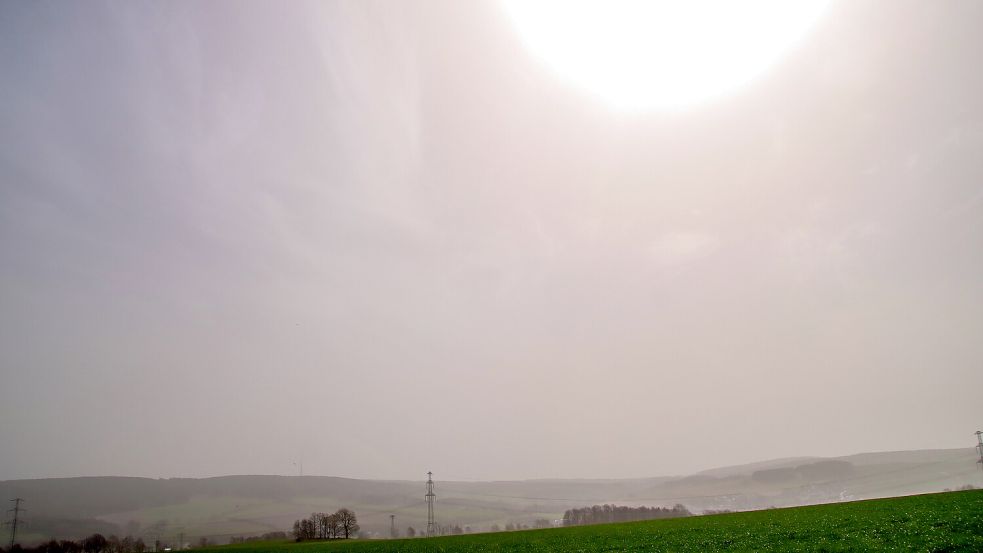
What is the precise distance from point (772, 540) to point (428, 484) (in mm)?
164234

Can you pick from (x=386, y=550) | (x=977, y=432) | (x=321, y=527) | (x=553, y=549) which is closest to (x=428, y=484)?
(x=321, y=527)

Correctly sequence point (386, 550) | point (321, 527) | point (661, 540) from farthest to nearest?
1. point (321, 527)
2. point (386, 550)
3. point (661, 540)

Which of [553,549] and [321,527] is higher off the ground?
[553,549]

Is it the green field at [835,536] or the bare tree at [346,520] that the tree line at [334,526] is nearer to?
the bare tree at [346,520]

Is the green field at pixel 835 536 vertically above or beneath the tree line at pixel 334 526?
above

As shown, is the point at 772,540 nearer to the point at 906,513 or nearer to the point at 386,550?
the point at 906,513

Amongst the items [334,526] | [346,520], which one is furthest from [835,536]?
[334,526]

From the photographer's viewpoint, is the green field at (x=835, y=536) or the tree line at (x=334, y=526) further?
the tree line at (x=334, y=526)

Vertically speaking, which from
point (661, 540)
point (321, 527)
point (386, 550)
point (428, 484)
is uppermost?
point (661, 540)

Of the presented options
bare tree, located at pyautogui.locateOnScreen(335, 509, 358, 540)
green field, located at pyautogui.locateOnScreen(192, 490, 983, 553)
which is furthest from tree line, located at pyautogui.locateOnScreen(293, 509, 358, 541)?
green field, located at pyautogui.locateOnScreen(192, 490, 983, 553)

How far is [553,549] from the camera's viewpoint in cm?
3956

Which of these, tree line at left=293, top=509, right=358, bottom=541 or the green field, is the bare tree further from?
the green field

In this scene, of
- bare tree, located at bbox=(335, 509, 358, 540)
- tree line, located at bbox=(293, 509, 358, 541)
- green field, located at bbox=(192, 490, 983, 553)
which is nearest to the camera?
green field, located at bbox=(192, 490, 983, 553)

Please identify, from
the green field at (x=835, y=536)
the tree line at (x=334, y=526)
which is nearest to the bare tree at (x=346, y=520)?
the tree line at (x=334, y=526)
